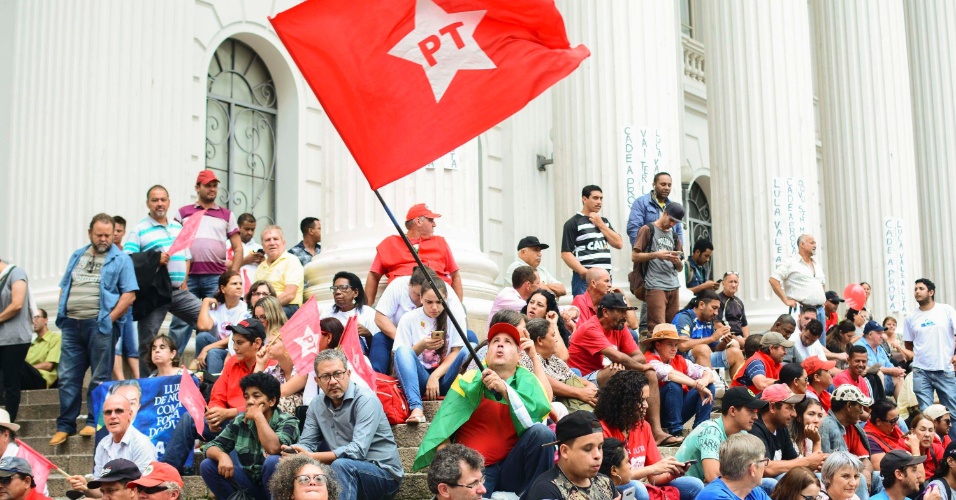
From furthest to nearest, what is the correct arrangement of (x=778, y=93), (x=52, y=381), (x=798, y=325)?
(x=778, y=93)
(x=798, y=325)
(x=52, y=381)

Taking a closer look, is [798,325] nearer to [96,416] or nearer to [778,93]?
[778,93]

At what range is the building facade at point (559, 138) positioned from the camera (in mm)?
14102

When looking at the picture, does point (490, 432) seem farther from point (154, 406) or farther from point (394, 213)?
point (394, 213)

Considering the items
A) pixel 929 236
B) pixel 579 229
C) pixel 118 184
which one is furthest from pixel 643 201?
pixel 929 236

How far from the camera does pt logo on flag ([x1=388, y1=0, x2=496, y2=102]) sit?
8.20 metres

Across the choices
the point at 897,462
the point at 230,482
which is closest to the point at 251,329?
the point at 230,482

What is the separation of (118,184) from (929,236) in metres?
14.1

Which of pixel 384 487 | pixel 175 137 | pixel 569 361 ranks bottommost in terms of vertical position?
pixel 384 487

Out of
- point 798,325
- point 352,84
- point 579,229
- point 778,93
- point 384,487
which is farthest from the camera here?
point 778,93

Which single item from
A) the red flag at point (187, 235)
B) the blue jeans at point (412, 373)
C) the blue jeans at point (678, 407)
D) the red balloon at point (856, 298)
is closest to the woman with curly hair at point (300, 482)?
the blue jeans at point (412, 373)

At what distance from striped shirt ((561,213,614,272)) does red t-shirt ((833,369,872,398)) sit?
7.80 ft

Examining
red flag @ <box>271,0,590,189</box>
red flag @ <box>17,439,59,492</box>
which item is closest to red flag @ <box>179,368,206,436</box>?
red flag @ <box>17,439,59,492</box>

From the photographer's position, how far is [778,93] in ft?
59.6

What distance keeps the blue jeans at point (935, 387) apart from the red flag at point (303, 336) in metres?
8.62
